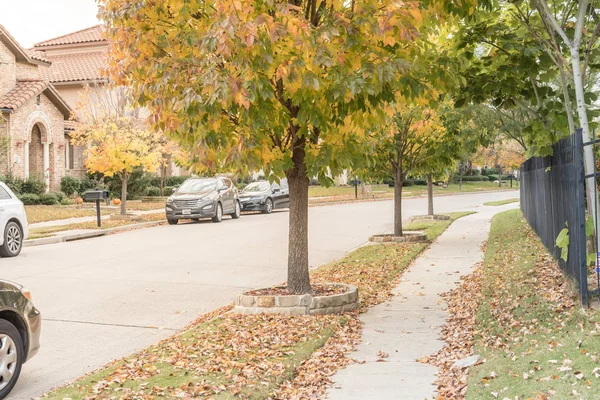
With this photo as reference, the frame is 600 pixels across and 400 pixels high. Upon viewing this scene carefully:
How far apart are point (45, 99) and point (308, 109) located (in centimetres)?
3137

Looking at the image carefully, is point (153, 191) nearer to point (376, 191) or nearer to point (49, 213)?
point (49, 213)

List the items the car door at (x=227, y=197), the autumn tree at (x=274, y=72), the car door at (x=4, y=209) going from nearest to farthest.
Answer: the autumn tree at (x=274, y=72) → the car door at (x=4, y=209) → the car door at (x=227, y=197)

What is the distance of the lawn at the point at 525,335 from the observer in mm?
5531

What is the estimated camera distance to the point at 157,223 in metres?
26.6

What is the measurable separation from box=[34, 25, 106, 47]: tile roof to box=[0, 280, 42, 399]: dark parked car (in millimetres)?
47107

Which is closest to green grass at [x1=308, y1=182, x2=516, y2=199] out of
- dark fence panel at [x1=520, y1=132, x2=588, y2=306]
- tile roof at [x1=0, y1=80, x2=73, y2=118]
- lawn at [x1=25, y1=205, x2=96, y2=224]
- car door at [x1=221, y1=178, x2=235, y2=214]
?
tile roof at [x1=0, y1=80, x2=73, y2=118]

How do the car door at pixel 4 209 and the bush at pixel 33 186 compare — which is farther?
the bush at pixel 33 186

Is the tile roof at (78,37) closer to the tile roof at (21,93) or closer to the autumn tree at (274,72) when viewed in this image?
the tile roof at (21,93)

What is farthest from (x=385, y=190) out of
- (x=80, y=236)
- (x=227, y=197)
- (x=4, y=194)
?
(x=4, y=194)

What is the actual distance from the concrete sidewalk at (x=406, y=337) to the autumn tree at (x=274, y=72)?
1422mm

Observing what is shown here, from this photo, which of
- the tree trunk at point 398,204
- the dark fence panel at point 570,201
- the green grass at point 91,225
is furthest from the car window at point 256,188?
the dark fence panel at point 570,201

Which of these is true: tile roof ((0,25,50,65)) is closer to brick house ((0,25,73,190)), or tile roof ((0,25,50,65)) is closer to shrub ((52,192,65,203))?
brick house ((0,25,73,190))

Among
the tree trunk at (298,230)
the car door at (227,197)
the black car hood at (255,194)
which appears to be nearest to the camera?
the tree trunk at (298,230)

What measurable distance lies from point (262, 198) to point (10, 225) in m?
16.3
